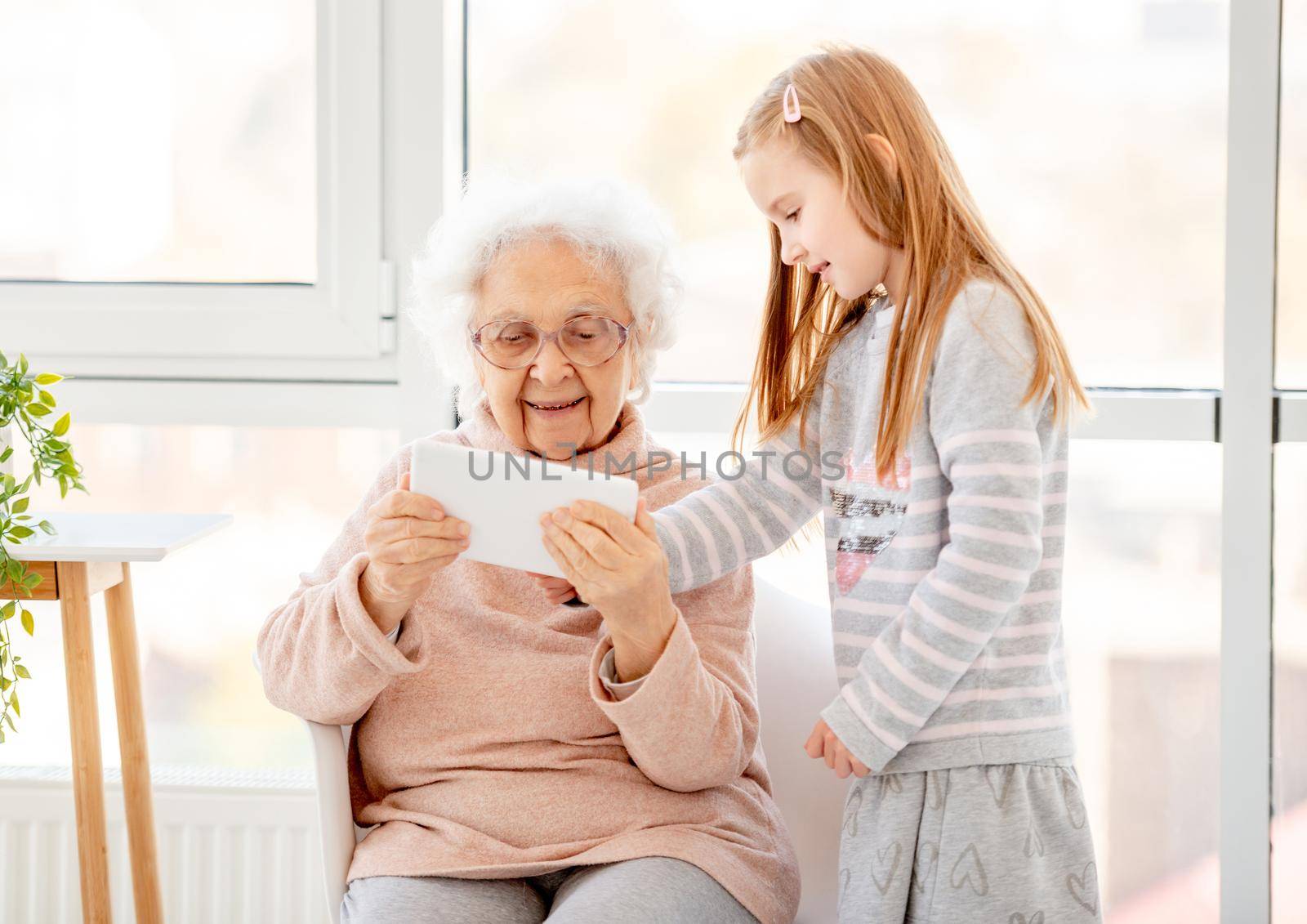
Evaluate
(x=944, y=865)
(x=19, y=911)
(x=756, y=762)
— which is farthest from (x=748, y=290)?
(x=19, y=911)

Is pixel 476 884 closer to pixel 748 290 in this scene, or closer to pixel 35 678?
pixel 748 290

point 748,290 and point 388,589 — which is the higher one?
point 748,290

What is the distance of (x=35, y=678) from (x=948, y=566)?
1.84 meters

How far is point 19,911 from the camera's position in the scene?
6.92 ft

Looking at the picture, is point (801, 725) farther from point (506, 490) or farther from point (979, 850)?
point (506, 490)

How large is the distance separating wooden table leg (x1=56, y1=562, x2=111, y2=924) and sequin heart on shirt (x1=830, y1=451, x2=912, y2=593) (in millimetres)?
1061

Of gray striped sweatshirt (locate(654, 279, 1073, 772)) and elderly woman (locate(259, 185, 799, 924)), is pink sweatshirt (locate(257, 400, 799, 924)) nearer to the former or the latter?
elderly woman (locate(259, 185, 799, 924))

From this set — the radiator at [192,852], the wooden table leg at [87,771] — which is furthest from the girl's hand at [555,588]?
the radiator at [192,852]

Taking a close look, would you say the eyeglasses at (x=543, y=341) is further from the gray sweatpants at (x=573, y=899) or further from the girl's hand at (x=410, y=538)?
the gray sweatpants at (x=573, y=899)

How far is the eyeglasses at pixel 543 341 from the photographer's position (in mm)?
1479

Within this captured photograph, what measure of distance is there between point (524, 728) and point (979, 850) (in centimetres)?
53

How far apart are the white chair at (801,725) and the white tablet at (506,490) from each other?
1.39ft

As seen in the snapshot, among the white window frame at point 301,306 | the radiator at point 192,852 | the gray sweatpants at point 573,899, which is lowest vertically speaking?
the radiator at point 192,852

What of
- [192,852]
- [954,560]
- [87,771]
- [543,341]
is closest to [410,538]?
[543,341]
